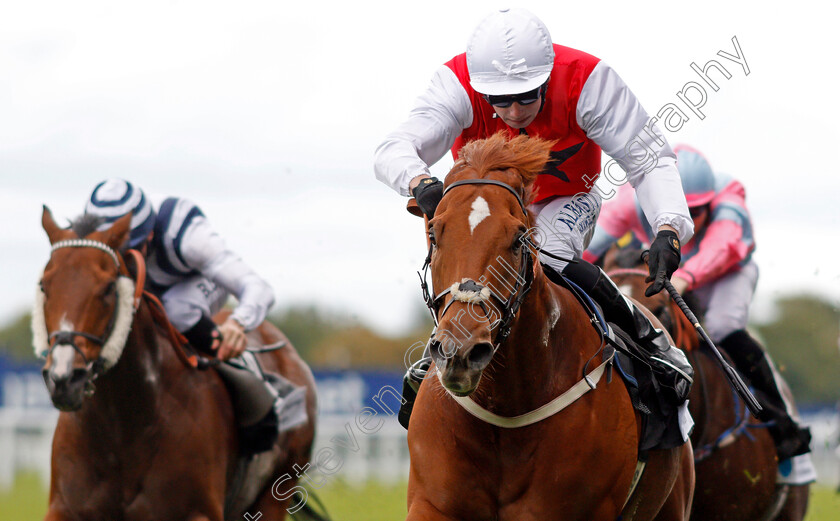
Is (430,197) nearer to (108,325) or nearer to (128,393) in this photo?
(108,325)

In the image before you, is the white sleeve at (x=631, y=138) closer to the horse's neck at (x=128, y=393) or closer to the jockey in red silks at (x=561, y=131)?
the jockey in red silks at (x=561, y=131)

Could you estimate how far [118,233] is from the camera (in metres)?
5.32

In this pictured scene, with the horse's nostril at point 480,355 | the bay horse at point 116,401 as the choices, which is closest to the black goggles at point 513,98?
the horse's nostril at point 480,355

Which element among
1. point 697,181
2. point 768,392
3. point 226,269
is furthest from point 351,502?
point 226,269

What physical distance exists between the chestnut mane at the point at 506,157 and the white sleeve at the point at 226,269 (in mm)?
2906

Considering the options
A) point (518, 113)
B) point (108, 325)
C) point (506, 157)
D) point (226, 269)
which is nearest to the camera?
point (506, 157)

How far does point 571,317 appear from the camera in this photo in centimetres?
371

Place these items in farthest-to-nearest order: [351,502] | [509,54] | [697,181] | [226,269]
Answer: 1. [351,502]
2. [697,181]
3. [226,269]
4. [509,54]

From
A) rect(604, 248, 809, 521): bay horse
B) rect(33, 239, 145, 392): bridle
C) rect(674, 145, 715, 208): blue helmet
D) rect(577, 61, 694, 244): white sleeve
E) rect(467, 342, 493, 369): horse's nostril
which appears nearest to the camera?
rect(467, 342, 493, 369): horse's nostril

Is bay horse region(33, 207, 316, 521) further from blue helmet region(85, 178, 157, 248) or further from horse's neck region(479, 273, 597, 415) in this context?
horse's neck region(479, 273, 597, 415)

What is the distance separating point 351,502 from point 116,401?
8.88m

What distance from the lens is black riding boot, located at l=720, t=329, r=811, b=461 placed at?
21.2 ft

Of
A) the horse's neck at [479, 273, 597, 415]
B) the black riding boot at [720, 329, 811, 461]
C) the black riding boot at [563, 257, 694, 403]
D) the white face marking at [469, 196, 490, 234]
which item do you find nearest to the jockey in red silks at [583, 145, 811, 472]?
the black riding boot at [720, 329, 811, 461]

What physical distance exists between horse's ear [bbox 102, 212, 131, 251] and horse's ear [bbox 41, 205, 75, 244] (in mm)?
167
